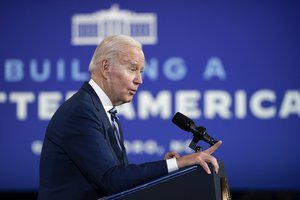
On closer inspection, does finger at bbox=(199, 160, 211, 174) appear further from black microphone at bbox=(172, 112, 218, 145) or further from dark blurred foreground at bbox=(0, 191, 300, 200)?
dark blurred foreground at bbox=(0, 191, 300, 200)

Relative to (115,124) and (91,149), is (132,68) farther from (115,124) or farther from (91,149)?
(91,149)

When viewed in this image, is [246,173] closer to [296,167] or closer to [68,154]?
[296,167]

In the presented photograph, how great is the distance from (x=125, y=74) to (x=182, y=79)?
2.01 metres

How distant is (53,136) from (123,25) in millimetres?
2278

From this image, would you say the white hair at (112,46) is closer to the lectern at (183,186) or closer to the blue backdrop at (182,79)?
the lectern at (183,186)

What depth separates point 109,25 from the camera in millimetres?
4355

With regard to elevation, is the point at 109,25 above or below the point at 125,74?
above

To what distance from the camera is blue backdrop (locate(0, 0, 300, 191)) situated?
4.26 m

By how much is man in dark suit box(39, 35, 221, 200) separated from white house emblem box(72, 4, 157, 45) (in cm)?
201

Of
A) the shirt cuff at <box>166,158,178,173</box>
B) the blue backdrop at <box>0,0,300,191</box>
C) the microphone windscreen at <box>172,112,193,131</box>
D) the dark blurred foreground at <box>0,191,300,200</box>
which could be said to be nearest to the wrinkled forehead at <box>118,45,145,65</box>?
the microphone windscreen at <box>172,112,193,131</box>

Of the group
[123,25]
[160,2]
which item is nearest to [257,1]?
[160,2]

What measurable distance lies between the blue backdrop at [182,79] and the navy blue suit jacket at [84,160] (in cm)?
206

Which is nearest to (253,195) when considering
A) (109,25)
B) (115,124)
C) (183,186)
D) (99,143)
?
(109,25)

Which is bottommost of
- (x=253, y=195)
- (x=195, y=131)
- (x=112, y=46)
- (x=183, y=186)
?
(x=253, y=195)
